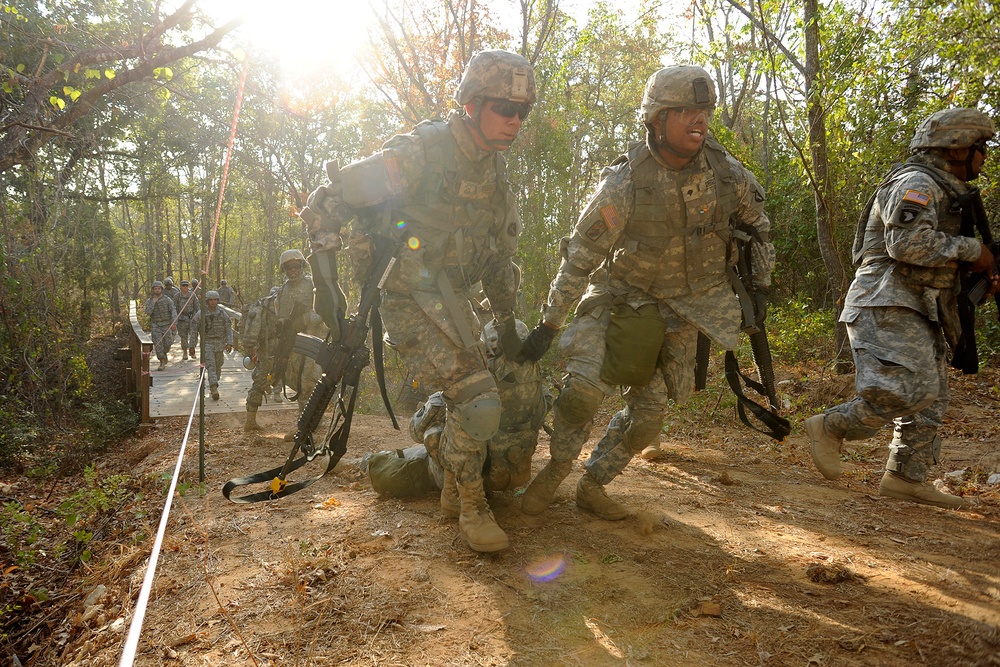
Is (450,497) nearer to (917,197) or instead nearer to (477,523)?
(477,523)

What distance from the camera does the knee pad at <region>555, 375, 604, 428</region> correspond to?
327 cm

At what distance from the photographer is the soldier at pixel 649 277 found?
3270mm

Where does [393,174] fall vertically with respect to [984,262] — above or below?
above

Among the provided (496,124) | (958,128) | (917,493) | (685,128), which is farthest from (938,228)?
(496,124)

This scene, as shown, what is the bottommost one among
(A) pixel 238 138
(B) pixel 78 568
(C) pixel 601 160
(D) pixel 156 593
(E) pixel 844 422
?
(B) pixel 78 568

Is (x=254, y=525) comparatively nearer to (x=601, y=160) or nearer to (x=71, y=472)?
(x=71, y=472)

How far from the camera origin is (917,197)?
138 inches

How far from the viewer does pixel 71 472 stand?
7.07m

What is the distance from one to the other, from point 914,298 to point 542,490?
248 cm

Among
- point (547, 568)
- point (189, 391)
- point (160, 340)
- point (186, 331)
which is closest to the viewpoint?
point (547, 568)

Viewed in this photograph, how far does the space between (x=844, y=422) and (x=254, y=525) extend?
3772 mm

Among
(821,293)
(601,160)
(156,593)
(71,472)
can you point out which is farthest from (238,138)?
(156,593)

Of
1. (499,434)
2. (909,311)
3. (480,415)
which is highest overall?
(909,311)

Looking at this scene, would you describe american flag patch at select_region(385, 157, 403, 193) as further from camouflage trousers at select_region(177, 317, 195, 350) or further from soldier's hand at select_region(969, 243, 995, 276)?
camouflage trousers at select_region(177, 317, 195, 350)
